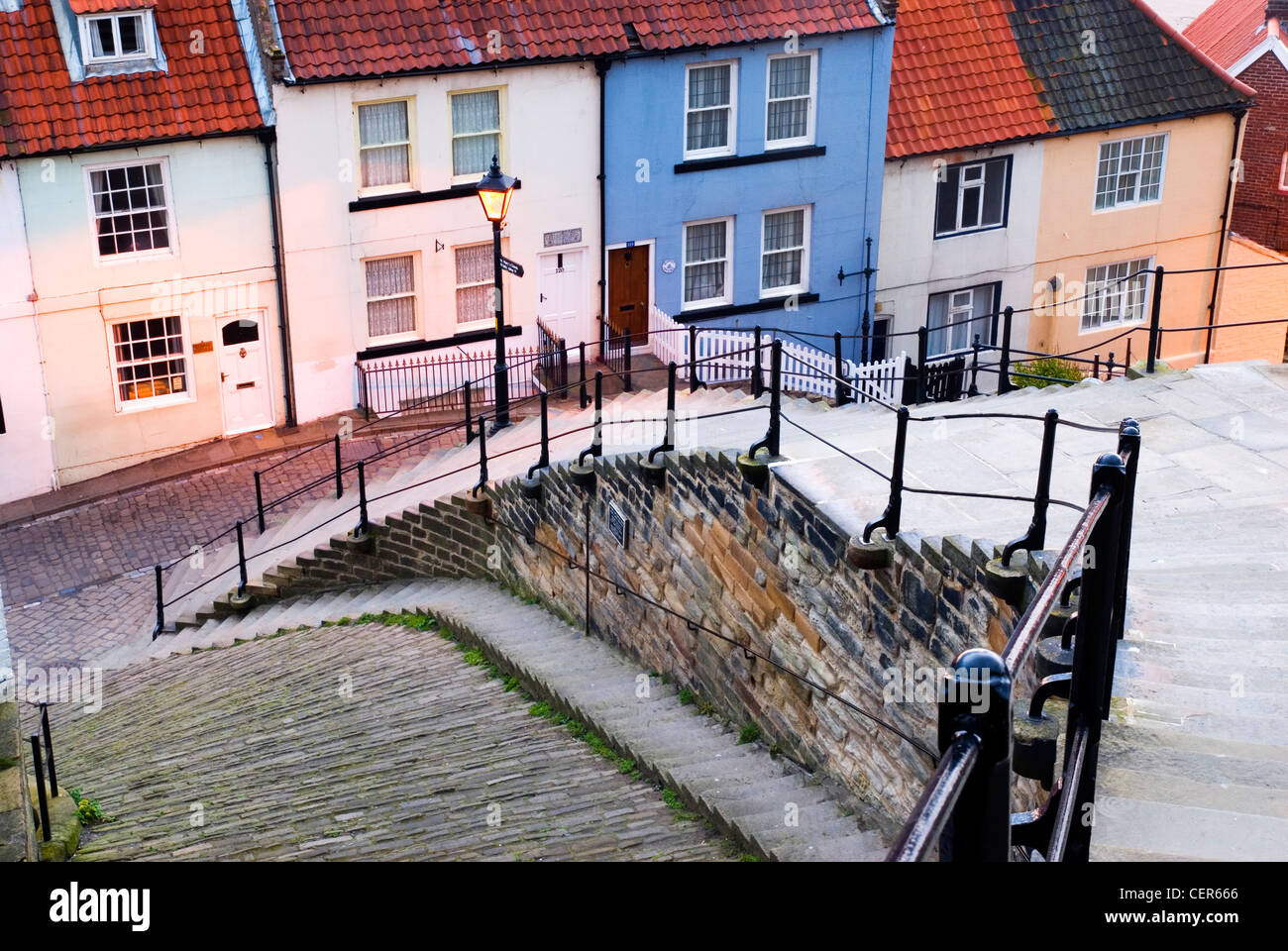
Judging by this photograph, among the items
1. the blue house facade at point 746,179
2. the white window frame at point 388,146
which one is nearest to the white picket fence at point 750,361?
the blue house facade at point 746,179

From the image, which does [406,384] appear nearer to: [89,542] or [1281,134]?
[89,542]

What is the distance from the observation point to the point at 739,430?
42.3ft

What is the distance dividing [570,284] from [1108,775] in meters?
18.4

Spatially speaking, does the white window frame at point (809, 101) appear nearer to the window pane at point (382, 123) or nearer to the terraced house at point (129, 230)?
the window pane at point (382, 123)

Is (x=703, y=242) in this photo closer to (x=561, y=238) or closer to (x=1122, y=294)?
(x=561, y=238)

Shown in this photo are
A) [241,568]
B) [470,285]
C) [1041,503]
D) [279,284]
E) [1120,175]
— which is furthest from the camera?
[1120,175]

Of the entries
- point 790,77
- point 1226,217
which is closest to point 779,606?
point 790,77

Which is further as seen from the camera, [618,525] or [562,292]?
[562,292]

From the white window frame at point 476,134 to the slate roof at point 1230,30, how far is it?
18.4 meters

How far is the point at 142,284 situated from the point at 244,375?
1.95 meters

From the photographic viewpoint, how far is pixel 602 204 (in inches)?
918

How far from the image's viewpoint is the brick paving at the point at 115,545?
17656mm

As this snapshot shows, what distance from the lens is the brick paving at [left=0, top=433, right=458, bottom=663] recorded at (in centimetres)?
1766
